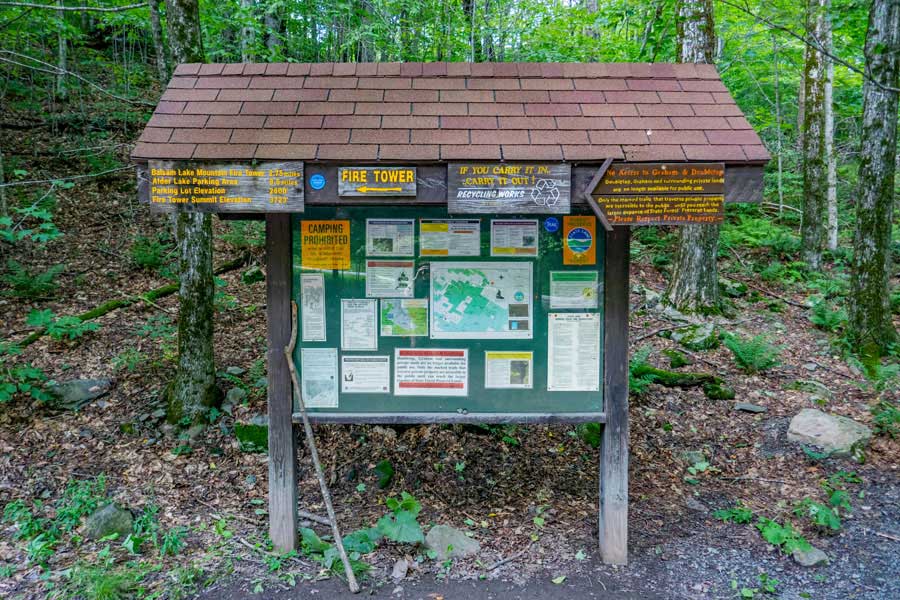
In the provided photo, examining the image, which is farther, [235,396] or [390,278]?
[235,396]

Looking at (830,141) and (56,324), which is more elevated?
(830,141)

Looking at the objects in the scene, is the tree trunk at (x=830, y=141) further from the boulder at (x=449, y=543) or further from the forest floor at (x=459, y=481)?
the boulder at (x=449, y=543)

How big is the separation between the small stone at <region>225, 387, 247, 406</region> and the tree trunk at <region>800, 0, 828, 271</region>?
34.8 feet

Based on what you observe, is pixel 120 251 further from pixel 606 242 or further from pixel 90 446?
pixel 606 242

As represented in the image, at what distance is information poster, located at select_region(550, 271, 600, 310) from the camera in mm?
4082

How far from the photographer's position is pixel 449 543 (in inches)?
171

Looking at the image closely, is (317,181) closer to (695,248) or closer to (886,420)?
(886,420)

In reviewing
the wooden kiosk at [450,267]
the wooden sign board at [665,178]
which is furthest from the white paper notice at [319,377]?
the wooden sign board at [665,178]

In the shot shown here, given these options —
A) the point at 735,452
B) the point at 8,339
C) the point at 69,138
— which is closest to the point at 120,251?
the point at 8,339

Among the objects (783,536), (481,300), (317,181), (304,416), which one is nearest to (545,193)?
(481,300)

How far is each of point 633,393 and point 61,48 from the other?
42.5 ft

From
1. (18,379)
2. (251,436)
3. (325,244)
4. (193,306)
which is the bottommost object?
(251,436)

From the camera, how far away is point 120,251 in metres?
9.66

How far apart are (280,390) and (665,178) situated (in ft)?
9.49
